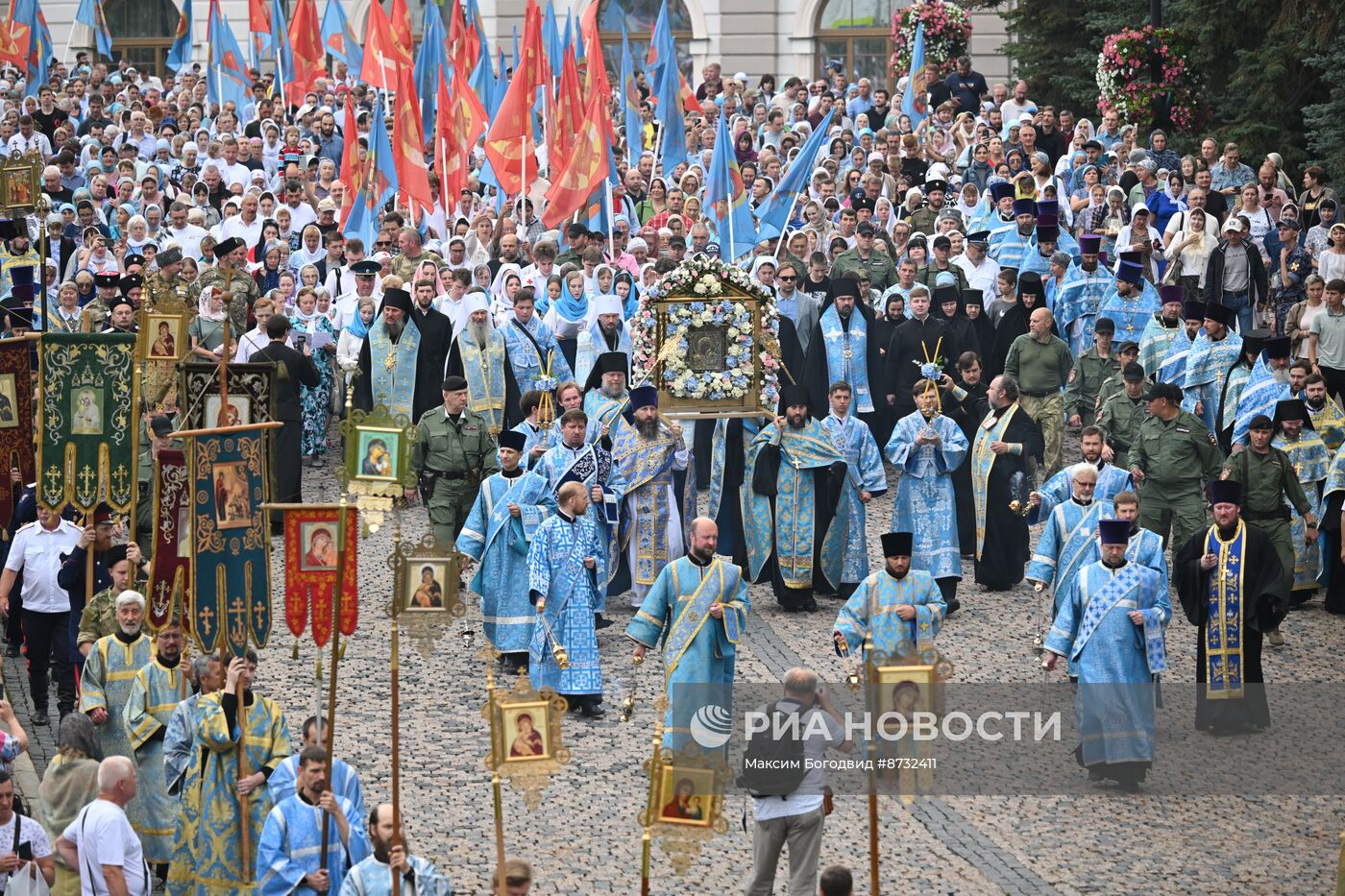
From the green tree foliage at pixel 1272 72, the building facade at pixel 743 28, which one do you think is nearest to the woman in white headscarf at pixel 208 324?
the green tree foliage at pixel 1272 72

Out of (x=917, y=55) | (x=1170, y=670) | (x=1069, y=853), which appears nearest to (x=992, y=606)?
(x=1170, y=670)

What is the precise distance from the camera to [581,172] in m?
21.9

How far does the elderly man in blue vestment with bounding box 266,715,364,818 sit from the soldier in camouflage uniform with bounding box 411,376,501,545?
580cm

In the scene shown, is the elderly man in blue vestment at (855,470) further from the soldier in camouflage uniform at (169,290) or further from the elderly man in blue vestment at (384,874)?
the elderly man in blue vestment at (384,874)

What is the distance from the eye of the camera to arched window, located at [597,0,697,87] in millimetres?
41344

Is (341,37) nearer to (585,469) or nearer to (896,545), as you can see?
(585,469)

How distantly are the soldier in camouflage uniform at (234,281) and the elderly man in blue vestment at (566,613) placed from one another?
518cm

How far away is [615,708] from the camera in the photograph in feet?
48.1

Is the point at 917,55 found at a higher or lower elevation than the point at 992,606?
higher

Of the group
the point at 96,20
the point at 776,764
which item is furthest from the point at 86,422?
the point at 96,20

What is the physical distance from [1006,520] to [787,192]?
5.21 m

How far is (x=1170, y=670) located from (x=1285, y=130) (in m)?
11.5

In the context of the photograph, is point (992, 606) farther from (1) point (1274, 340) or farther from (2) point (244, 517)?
(2) point (244, 517)

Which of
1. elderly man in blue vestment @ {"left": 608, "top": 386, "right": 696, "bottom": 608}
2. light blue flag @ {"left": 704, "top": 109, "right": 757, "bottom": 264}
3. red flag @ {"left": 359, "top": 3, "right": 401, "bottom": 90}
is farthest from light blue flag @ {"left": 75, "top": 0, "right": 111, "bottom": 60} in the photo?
elderly man in blue vestment @ {"left": 608, "top": 386, "right": 696, "bottom": 608}
